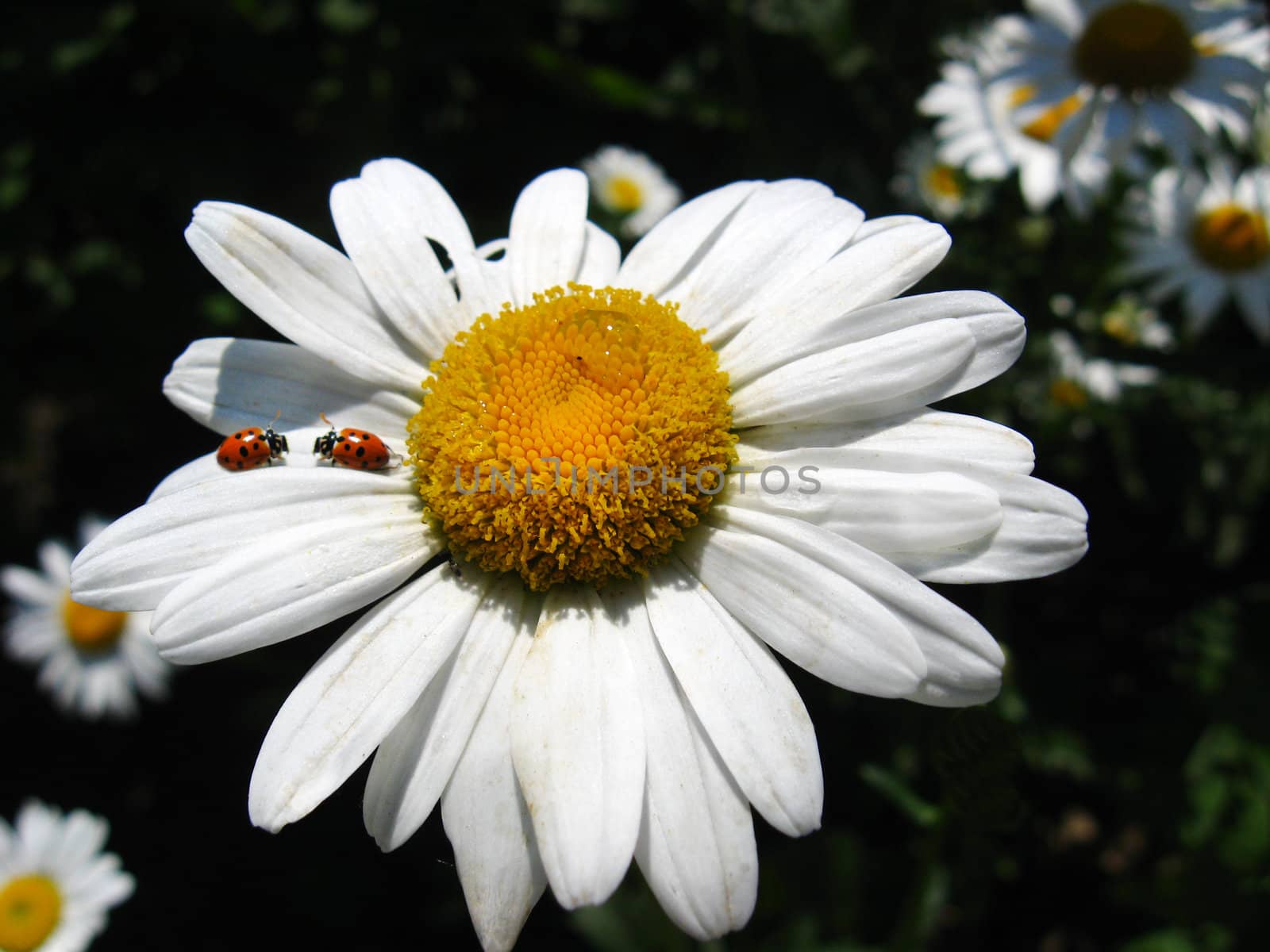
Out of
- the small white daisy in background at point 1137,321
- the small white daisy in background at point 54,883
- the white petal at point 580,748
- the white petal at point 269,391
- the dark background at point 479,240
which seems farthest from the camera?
the small white daisy in background at point 1137,321

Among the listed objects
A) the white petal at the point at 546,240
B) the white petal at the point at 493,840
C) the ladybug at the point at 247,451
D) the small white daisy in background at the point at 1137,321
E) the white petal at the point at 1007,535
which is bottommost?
the small white daisy in background at the point at 1137,321

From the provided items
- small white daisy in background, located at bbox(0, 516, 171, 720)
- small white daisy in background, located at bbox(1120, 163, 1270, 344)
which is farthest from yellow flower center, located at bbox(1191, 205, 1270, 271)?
small white daisy in background, located at bbox(0, 516, 171, 720)

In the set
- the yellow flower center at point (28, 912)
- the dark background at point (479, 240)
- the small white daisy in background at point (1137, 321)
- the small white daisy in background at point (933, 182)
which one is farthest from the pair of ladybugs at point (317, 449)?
the small white daisy in background at point (1137, 321)

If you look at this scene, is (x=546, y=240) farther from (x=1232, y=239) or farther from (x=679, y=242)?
(x=1232, y=239)

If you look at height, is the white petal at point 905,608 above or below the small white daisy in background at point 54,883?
above

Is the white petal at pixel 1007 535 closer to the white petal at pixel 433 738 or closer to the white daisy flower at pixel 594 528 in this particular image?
the white daisy flower at pixel 594 528

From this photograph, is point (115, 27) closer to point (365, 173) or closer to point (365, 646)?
point (365, 173)
